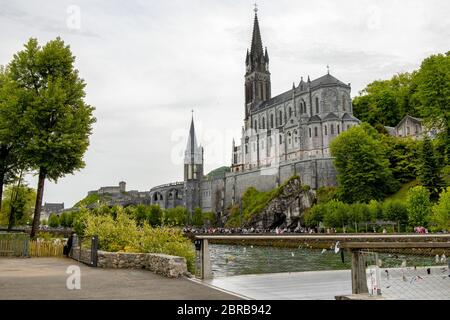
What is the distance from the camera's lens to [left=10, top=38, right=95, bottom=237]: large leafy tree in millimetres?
26094

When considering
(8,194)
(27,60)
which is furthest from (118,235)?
(8,194)

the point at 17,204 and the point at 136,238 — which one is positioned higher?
the point at 17,204

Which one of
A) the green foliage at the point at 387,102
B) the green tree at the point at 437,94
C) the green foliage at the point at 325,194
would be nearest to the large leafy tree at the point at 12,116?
the green tree at the point at 437,94

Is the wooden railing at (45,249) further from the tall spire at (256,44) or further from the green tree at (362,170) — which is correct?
the tall spire at (256,44)

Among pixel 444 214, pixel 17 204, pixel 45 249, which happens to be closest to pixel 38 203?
pixel 45 249

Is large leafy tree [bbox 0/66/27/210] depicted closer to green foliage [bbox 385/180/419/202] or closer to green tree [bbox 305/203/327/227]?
green tree [bbox 305/203/327/227]

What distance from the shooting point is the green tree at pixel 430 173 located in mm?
52812

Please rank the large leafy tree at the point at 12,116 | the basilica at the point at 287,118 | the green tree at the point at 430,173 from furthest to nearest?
the basilica at the point at 287,118 < the green tree at the point at 430,173 < the large leafy tree at the point at 12,116

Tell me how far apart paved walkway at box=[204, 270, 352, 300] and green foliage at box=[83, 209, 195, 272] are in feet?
13.2

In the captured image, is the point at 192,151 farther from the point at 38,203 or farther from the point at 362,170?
the point at 38,203

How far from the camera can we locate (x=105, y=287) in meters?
11.2

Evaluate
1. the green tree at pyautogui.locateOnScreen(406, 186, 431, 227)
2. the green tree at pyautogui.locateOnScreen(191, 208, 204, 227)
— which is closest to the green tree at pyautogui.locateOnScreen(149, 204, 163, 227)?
the green tree at pyautogui.locateOnScreen(191, 208, 204, 227)

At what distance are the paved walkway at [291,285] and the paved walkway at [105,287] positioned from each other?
82cm

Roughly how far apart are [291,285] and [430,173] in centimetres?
4748
